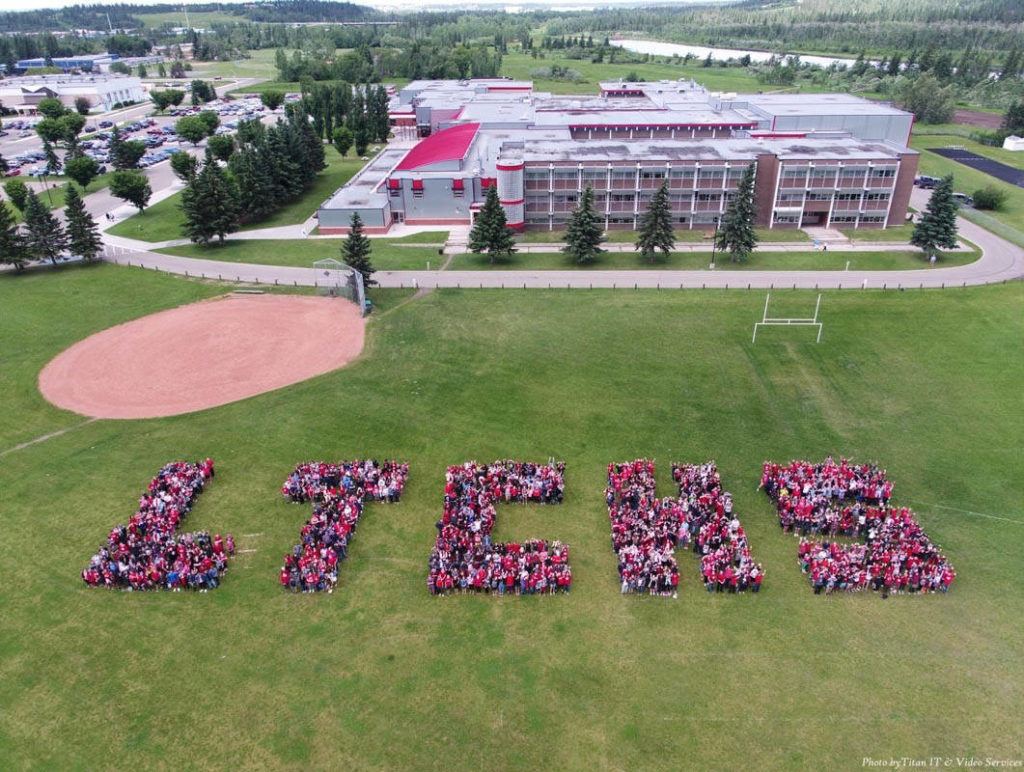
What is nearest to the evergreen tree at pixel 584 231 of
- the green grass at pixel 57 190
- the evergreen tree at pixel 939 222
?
the evergreen tree at pixel 939 222

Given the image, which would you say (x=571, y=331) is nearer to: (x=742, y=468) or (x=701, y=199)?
(x=742, y=468)

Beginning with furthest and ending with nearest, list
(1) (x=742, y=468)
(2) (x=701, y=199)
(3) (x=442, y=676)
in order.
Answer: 1. (2) (x=701, y=199)
2. (1) (x=742, y=468)
3. (3) (x=442, y=676)

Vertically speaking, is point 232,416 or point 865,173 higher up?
point 865,173

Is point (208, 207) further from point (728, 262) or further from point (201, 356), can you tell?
point (728, 262)

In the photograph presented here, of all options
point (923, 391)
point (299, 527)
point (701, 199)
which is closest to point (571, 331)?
point (923, 391)

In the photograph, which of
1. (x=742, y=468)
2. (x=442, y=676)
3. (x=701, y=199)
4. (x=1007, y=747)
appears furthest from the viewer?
(x=701, y=199)

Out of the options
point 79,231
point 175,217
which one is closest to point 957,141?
point 175,217

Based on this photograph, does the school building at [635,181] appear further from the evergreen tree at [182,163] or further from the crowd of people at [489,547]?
the crowd of people at [489,547]
